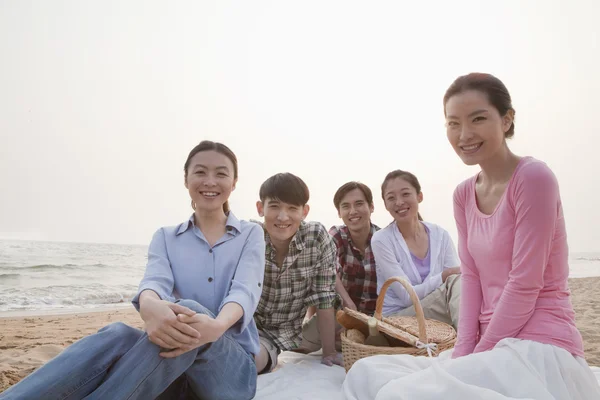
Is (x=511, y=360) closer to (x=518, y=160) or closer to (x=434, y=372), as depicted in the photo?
(x=434, y=372)

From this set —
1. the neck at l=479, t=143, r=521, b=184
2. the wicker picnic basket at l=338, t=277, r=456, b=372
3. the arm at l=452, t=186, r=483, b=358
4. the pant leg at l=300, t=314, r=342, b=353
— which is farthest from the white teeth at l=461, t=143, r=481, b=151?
the pant leg at l=300, t=314, r=342, b=353

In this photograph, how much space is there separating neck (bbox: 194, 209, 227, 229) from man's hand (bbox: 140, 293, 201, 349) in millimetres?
886

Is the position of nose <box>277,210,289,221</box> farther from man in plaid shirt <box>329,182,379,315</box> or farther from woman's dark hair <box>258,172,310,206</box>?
man in plaid shirt <box>329,182,379,315</box>

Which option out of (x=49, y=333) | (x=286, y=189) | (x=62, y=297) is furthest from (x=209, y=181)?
(x=62, y=297)

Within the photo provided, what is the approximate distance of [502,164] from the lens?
1980mm

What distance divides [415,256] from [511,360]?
2325 mm

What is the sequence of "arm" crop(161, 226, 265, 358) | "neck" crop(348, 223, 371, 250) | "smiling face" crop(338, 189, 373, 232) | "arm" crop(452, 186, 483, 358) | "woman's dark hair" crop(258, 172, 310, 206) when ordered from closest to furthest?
"arm" crop(161, 226, 265, 358) → "arm" crop(452, 186, 483, 358) → "woman's dark hair" crop(258, 172, 310, 206) → "smiling face" crop(338, 189, 373, 232) → "neck" crop(348, 223, 371, 250)

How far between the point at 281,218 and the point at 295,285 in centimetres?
58

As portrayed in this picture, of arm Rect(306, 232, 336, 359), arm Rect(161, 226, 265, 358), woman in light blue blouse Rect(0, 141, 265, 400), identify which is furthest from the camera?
arm Rect(306, 232, 336, 359)

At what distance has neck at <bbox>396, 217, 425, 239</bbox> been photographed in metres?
3.92

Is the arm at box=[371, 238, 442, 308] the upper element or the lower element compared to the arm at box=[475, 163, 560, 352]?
lower

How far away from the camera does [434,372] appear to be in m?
1.59

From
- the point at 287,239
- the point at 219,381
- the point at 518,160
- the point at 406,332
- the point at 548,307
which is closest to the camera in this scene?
the point at 548,307

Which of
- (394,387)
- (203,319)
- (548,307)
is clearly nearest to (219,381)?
(203,319)
